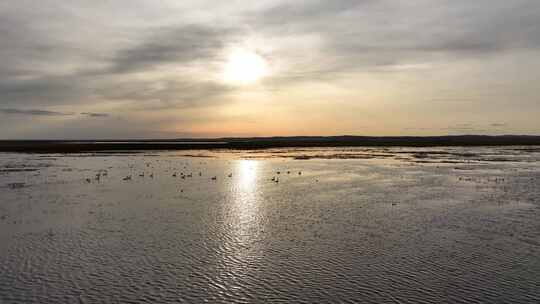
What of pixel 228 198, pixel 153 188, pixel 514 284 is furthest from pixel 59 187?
pixel 514 284

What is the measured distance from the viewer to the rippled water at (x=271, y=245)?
1330 centimetres

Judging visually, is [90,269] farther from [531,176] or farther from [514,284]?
[531,176]

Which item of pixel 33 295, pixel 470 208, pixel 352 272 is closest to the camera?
pixel 33 295

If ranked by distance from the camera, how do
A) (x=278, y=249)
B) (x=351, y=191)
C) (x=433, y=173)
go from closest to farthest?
(x=278, y=249) → (x=351, y=191) → (x=433, y=173)

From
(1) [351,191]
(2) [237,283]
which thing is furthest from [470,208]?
(2) [237,283]

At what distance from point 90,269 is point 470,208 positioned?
21296 mm

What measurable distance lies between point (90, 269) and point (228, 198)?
53.3ft

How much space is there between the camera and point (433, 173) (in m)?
47.9

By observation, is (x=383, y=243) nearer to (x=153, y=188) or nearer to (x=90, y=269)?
(x=90, y=269)

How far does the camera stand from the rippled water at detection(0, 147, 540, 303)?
523 inches

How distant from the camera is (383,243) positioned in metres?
18.6

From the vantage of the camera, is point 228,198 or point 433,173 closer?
point 228,198

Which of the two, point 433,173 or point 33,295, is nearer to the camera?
point 33,295

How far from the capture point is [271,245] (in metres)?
18.4
